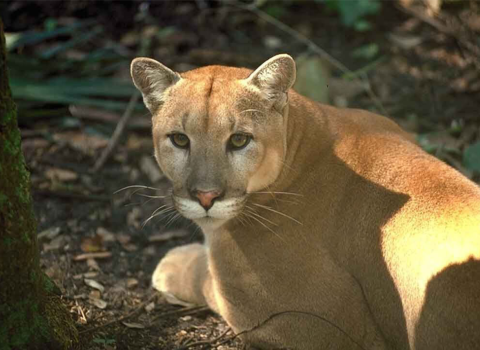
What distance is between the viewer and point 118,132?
708 cm

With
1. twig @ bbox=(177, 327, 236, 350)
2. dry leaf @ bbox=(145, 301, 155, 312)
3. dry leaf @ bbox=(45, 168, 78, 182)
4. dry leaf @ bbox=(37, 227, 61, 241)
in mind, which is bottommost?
dry leaf @ bbox=(45, 168, 78, 182)

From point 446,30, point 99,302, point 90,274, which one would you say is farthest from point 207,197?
point 446,30

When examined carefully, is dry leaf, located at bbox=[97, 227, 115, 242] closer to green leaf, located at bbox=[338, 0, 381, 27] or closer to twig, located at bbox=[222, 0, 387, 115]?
twig, located at bbox=[222, 0, 387, 115]

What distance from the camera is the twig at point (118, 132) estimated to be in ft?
22.6

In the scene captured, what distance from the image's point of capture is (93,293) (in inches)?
202

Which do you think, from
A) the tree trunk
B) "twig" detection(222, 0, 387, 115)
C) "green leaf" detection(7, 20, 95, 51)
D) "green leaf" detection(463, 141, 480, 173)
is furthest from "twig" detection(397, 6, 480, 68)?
the tree trunk

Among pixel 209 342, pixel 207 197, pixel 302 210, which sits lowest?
pixel 209 342

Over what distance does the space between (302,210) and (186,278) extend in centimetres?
114

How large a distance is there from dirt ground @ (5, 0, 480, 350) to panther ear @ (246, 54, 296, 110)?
1407 mm

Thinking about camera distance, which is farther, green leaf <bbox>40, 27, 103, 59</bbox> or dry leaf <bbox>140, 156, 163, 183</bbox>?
green leaf <bbox>40, 27, 103, 59</bbox>

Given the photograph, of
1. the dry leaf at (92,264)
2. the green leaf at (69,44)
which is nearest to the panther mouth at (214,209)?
the dry leaf at (92,264)

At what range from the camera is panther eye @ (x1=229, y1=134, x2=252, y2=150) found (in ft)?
14.4

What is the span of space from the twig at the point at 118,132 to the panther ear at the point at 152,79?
223 cm

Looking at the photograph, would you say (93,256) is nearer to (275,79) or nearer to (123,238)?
(123,238)
